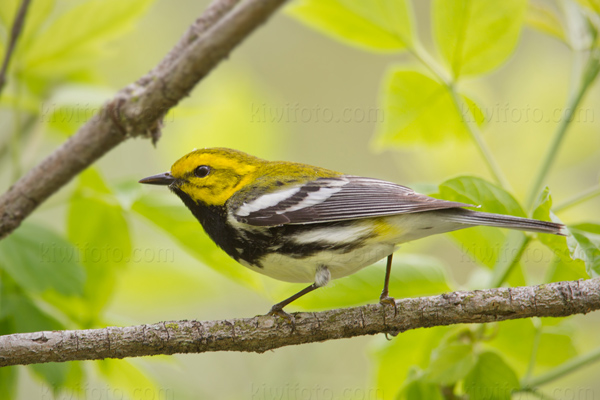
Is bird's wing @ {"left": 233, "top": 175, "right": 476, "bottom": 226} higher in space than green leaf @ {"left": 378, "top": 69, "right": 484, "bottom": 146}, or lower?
lower

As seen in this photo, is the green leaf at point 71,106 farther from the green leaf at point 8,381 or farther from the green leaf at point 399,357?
the green leaf at point 399,357

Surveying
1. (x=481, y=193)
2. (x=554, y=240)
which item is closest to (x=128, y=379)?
(x=481, y=193)

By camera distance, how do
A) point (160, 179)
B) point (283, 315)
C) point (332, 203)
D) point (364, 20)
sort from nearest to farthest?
point (283, 315) → point (364, 20) → point (332, 203) → point (160, 179)

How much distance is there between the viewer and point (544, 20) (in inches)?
75.6

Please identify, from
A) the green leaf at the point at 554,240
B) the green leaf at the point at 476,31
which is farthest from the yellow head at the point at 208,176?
the green leaf at the point at 554,240

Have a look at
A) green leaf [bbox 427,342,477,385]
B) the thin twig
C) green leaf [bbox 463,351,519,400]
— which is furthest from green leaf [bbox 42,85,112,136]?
green leaf [bbox 463,351,519,400]

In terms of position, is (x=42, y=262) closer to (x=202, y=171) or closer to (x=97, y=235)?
(x=97, y=235)

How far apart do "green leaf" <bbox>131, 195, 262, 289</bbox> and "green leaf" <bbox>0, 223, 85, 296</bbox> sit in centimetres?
25

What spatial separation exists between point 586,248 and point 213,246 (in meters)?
1.04

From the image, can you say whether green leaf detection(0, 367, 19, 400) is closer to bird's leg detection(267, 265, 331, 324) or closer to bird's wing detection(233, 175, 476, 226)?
bird's leg detection(267, 265, 331, 324)

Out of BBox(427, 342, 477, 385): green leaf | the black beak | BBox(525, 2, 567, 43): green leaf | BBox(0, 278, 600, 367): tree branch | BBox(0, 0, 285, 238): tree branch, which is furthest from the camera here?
the black beak

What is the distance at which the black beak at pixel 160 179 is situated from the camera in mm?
2318

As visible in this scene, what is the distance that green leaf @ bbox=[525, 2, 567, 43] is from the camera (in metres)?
1.90

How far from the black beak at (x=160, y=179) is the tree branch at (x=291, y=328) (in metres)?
0.89
